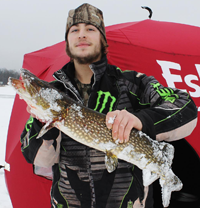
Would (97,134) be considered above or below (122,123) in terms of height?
below

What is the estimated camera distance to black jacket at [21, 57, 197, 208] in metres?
1.63

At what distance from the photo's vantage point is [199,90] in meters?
2.54

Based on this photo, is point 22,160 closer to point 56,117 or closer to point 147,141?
point 56,117

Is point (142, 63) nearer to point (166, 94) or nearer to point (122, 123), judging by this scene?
point (166, 94)

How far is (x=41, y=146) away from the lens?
1662mm

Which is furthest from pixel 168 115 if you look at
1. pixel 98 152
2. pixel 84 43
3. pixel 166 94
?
pixel 84 43

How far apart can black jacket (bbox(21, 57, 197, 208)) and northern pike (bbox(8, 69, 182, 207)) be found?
0.70 ft

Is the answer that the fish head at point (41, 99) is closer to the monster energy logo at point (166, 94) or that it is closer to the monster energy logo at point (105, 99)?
the monster energy logo at point (105, 99)

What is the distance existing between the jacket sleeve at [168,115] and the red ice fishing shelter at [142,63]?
3.52 feet

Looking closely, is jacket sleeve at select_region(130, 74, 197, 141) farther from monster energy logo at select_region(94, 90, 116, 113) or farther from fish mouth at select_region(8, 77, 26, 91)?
fish mouth at select_region(8, 77, 26, 91)

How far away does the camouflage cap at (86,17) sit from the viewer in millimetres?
2004

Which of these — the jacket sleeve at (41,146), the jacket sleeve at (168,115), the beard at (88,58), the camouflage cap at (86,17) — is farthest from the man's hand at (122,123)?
the camouflage cap at (86,17)

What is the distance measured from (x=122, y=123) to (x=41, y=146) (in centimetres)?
78

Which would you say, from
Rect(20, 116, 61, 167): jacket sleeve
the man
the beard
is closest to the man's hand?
the man
